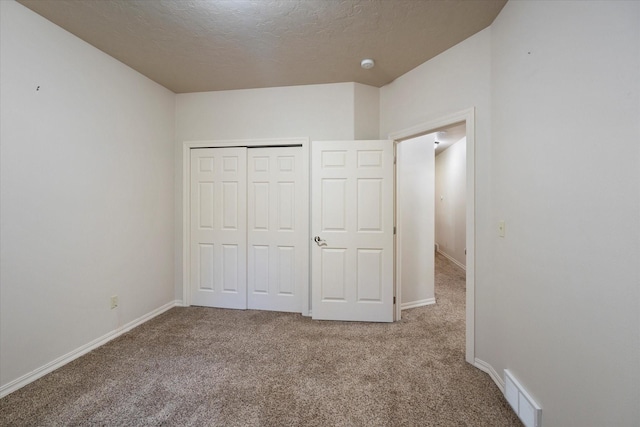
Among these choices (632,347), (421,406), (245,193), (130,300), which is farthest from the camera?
(245,193)

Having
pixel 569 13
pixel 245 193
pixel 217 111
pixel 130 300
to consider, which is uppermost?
pixel 217 111

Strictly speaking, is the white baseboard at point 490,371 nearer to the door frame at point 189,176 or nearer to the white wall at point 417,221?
the white wall at point 417,221

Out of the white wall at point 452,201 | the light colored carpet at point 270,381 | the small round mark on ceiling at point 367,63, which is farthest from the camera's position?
the white wall at point 452,201

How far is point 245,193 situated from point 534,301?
9.31 feet

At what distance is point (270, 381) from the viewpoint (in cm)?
182

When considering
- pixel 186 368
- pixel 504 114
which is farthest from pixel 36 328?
pixel 504 114

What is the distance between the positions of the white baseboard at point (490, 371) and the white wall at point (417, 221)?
3.77 feet

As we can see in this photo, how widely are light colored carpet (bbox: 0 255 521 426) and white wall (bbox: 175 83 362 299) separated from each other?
1.28 m

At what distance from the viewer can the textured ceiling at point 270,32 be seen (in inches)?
69.3

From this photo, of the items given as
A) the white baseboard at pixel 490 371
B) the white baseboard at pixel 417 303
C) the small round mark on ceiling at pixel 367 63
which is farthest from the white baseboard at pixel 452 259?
the small round mark on ceiling at pixel 367 63

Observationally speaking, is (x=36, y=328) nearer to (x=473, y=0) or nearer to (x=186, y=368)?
(x=186, y=368)

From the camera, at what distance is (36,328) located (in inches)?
73.4

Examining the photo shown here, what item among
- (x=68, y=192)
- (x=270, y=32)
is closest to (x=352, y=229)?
(x=270, y=32)

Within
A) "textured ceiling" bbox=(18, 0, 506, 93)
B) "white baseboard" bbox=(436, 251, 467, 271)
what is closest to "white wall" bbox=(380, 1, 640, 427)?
"textured ceiling" bbox=(18, 0, 506, 93)
